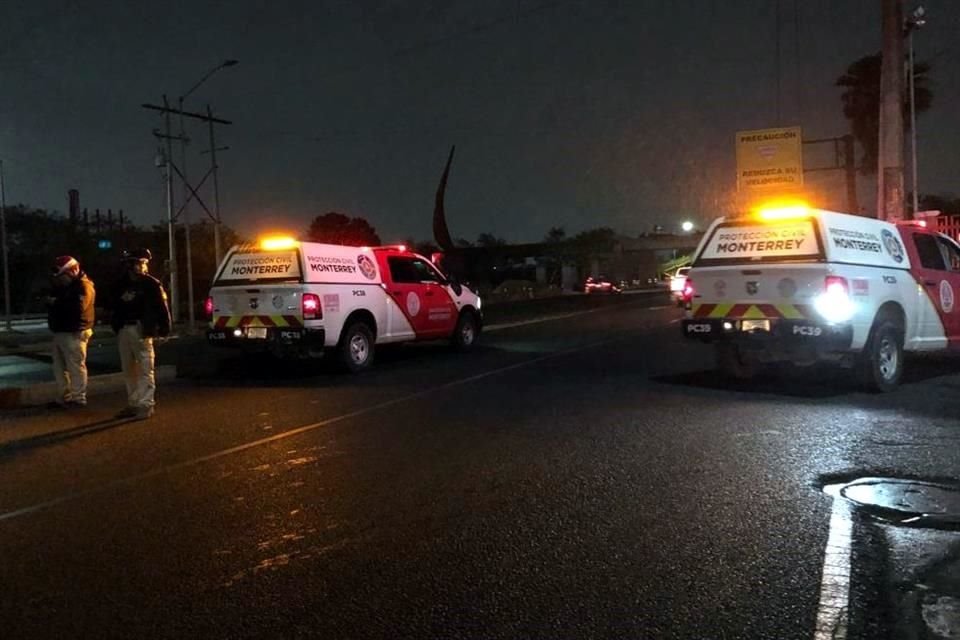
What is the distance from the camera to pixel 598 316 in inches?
1082

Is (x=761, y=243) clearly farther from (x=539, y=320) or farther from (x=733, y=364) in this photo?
(x=539, y=320)

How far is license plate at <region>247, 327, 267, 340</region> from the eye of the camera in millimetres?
13164

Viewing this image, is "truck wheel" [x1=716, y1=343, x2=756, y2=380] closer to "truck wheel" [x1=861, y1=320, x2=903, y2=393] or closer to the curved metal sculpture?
"truck wheel" [x1=861, y1=320, x2=903, y2=393]

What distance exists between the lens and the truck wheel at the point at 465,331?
54.7ft

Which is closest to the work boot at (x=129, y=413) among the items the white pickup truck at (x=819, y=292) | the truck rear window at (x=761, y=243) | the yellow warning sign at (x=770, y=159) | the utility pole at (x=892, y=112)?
the white pickup truck at (x=819, y=292)

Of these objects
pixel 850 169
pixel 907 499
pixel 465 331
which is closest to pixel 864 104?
pixel 850 169

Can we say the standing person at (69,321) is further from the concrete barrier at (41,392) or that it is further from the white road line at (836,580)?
the white road line at (836,580)

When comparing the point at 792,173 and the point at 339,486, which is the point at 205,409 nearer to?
the point at 339,486

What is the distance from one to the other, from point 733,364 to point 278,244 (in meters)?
6.78

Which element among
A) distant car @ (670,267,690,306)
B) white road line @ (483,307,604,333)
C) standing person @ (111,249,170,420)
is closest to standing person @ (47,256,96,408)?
standing person @ (111,249,170,420)

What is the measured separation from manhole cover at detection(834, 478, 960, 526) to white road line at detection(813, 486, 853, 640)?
235 mm

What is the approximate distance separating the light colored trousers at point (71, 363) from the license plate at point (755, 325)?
7.67 metres

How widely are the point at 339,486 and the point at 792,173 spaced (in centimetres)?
4049

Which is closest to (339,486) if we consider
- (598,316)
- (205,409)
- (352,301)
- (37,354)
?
(205,409)
